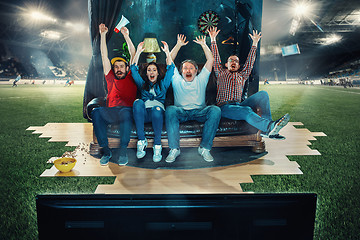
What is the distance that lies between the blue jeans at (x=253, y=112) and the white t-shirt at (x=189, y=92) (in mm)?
291

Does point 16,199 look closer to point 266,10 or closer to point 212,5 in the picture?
point 212,5

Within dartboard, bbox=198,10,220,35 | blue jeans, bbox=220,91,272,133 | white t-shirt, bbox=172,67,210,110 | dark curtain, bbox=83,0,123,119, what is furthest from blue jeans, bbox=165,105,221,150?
dartboard, bbox=198,10,220,35

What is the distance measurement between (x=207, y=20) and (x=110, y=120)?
3076 mm

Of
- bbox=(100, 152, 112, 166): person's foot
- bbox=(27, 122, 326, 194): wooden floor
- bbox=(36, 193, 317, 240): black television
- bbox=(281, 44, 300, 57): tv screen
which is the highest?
bbox=(281, 44, 300, 57): tv screen

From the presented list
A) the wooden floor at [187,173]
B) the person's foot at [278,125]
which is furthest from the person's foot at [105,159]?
the person's foot at [278,125]

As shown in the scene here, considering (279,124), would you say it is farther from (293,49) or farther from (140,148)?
(293,49)

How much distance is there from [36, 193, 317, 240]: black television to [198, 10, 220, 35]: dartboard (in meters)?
4.24

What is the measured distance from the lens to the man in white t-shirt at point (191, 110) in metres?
2.33

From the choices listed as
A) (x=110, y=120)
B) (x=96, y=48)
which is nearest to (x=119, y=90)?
(x=110, y=120)

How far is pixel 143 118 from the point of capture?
2.32 meters

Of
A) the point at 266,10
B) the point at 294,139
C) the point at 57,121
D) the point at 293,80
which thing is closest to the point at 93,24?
the point at 57,121

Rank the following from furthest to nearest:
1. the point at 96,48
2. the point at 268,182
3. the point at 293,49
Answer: the point at 293,49 → the point at 96,48 → the point at 268,182

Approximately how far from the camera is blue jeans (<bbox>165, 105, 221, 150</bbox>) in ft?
7.58

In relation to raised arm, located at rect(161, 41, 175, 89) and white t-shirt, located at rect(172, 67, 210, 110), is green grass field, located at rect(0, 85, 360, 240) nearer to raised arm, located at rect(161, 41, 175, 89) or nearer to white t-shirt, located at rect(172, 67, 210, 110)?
white t-shirt, located at rect(172, 67, 210, 110)
